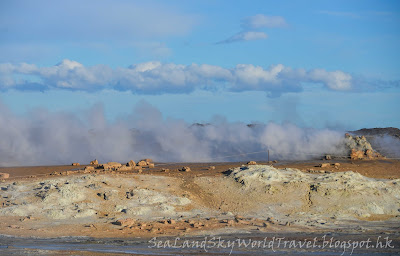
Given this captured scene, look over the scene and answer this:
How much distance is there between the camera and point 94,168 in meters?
24.4

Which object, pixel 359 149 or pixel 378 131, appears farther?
pixel 378 131

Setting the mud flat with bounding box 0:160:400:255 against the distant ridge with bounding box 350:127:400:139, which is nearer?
the mud flat with bounding box 0:160:400:255

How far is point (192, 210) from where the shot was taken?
16781 mm

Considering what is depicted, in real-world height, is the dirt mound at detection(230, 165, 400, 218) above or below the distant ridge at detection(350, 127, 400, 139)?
below

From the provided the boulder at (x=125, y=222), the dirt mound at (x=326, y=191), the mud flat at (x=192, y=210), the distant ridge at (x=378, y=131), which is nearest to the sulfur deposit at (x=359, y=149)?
the mud flat at (x=192, y=210)

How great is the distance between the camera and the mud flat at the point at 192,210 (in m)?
13.5

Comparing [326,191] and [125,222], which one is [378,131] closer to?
[326,191]

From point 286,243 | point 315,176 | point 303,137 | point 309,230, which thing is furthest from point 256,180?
point 303,137

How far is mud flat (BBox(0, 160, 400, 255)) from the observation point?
13.5 m

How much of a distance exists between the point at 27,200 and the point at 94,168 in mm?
7337

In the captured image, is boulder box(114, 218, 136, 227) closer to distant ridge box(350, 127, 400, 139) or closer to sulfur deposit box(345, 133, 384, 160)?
sulfur deposit box(345, 133, 384, 160)

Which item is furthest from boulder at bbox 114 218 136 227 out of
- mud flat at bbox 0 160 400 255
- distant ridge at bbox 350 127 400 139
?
distant ridge at bbox 350 127 400 139

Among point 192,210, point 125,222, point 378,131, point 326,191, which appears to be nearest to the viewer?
point 125,222

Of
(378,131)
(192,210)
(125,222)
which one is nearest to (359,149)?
(378,131)
